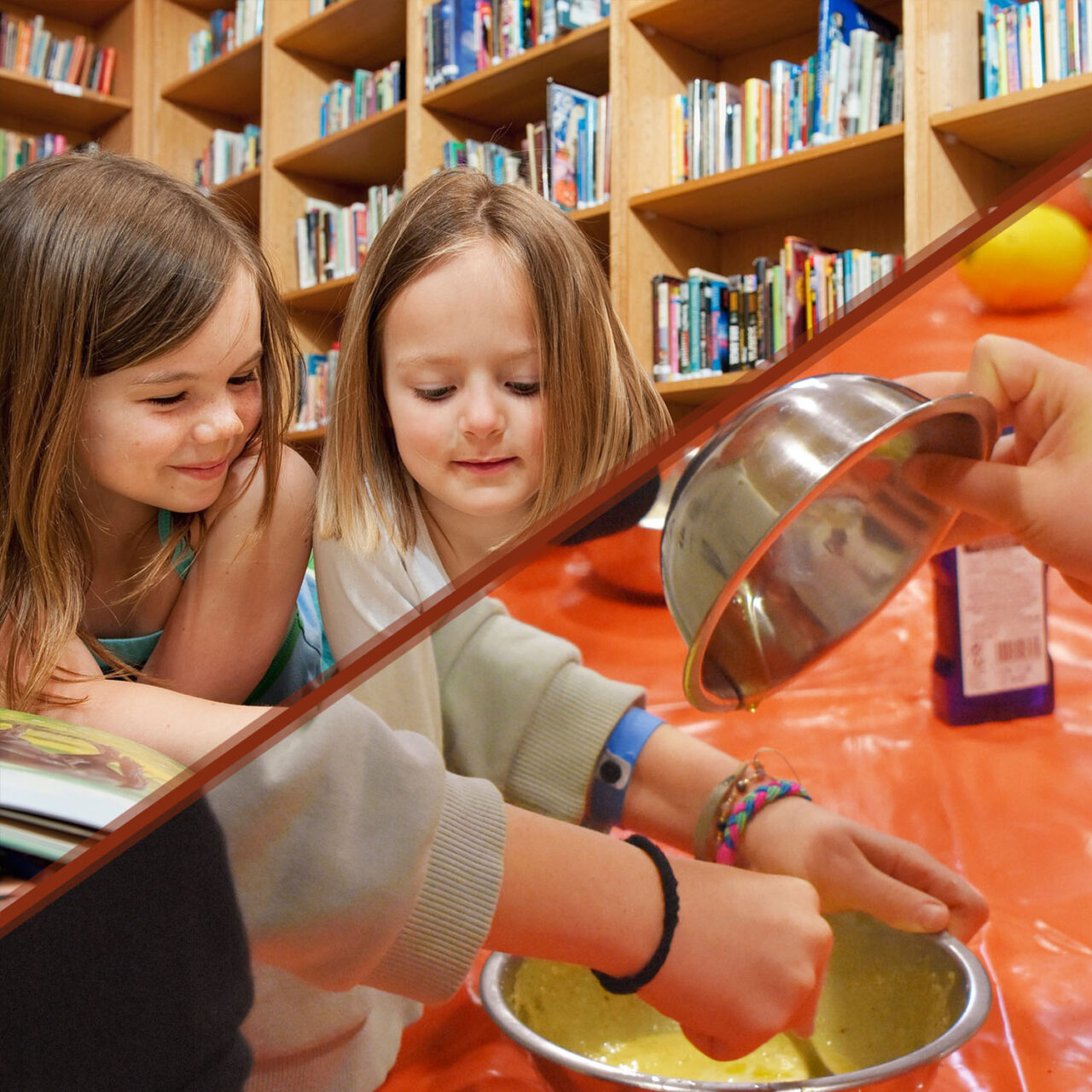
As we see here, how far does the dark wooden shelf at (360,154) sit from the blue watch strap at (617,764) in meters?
3.01

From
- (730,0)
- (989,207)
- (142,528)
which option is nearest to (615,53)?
(730,0)

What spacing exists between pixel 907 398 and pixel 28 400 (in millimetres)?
754

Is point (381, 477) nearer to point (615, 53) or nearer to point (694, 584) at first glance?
point (694, 584)

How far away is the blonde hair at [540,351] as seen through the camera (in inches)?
37.5

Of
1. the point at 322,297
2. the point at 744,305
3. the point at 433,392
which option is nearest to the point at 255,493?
the point at 433,392

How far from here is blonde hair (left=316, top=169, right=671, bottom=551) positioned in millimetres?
954

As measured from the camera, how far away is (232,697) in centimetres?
89

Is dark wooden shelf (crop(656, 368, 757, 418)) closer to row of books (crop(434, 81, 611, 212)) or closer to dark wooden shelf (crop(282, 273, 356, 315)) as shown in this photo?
row of books (crop(434, 81, 611, 212))

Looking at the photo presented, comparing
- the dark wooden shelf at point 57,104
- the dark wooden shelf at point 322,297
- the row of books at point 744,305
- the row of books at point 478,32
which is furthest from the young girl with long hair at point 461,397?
the dark wooden shelf at point 57,104

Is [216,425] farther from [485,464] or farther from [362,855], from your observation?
[362,855]

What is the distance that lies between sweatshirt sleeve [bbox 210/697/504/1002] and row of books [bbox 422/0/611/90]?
2651 mm

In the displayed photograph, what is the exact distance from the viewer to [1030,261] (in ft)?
0.80

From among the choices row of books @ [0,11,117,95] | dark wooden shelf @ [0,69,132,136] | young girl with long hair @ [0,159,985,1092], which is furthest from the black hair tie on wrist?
row of books @ [0,11,117,95]

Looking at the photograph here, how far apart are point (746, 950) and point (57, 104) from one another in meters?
4.18
